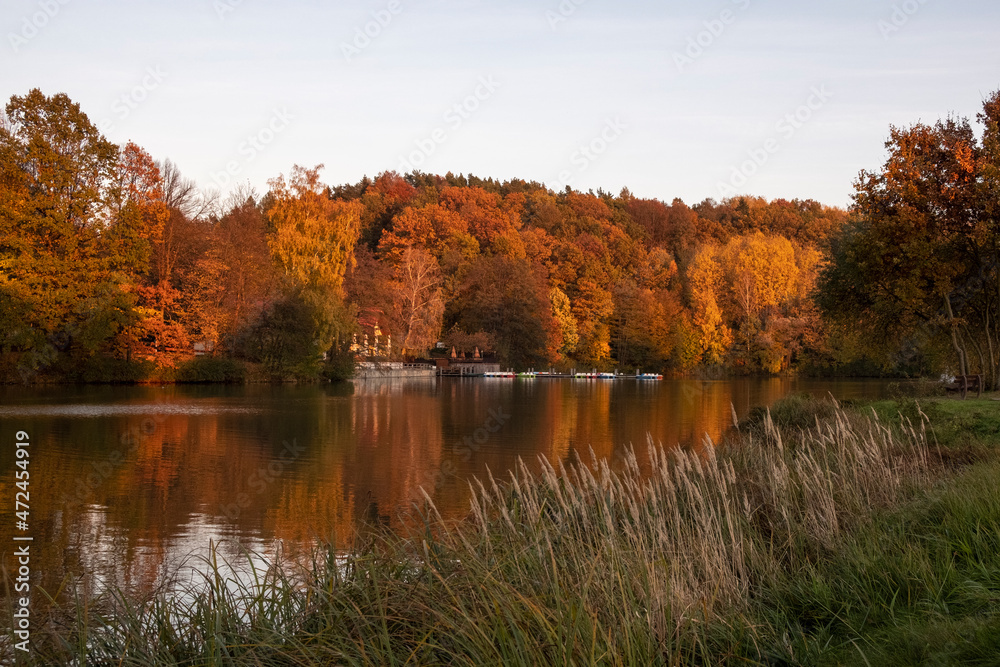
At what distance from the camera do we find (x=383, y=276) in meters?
61.9

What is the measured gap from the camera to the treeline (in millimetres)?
35375

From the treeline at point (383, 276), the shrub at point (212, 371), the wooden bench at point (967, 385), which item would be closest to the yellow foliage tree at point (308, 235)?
the treeline at point (383, 276)

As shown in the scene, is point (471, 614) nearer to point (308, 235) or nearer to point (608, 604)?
point (608, 604)

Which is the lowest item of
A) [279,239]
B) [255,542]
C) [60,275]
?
[255,542]

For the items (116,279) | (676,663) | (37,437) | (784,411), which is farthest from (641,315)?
(676,663)

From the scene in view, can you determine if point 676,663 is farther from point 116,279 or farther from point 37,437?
point 116,279

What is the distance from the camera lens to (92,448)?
18.9 meters

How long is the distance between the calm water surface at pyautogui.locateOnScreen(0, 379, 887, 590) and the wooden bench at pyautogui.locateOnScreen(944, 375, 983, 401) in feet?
19.7

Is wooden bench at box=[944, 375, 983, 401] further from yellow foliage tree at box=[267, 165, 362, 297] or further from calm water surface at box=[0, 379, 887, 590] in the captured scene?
yellow foliage tree at box=[267, 165, 362, 297]

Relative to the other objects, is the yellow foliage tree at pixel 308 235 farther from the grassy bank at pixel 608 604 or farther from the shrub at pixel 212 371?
the grassy bank at pixel 608 604

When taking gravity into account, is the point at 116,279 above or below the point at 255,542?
above

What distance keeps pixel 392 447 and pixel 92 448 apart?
22.1ft

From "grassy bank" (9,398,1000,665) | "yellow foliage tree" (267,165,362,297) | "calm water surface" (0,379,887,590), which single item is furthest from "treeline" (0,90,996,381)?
"grassy bank" (9,398,1000,665)

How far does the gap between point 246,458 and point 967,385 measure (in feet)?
58.0
